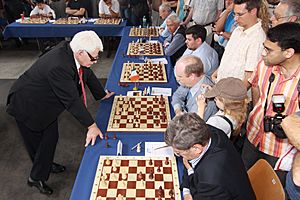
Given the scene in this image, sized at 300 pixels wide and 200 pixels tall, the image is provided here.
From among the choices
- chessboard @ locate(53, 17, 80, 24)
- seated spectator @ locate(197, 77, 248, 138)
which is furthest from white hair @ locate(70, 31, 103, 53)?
chessboard @ locate(53, 17, 80, 24)

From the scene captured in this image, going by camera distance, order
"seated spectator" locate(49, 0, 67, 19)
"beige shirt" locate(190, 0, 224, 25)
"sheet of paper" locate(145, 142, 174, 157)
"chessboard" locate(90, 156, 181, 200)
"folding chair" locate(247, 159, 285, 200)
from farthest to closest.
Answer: "seated spectator" locate(49, 0, 67, 19) < "beige shirt" locate(190, 0, 224, 25) < "sheet of paper" locate(145, 142, 174, 157) < "chessboard" locate(90, 156, 181, 200) < "folding chair" locate(247, 159, 285, 200)

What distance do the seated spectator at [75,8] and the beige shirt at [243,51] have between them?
16.2 ft

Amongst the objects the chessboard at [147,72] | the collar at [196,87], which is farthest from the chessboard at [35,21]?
the collar at [196,87]

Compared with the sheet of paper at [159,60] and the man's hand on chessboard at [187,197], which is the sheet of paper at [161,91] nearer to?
the sheet of paper at [159,60]

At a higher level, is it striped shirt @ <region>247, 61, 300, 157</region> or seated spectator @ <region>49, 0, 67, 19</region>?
striped shirt @ <region>247, 61, 300, 157</region>

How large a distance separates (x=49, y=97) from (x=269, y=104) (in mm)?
1693

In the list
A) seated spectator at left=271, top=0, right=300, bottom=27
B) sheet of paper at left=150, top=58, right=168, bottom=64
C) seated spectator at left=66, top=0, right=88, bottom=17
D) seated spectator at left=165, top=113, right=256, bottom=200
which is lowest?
seated spectator at left=66, top=0, right=88, bottom=17

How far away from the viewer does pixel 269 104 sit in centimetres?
198

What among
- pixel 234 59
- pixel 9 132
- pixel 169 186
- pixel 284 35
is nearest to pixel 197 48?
pixel 234 59

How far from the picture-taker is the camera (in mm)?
1770

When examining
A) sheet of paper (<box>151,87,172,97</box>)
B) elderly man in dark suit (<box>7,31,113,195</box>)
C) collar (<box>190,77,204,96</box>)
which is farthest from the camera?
sheet of paper (<box>151,87,172,97</box>)

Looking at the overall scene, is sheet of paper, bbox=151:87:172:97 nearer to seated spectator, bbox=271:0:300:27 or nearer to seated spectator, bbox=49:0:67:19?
seated spectator, bbox=271:0:300:27

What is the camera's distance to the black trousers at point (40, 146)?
94.8 inches

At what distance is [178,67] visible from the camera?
2.27 metres
